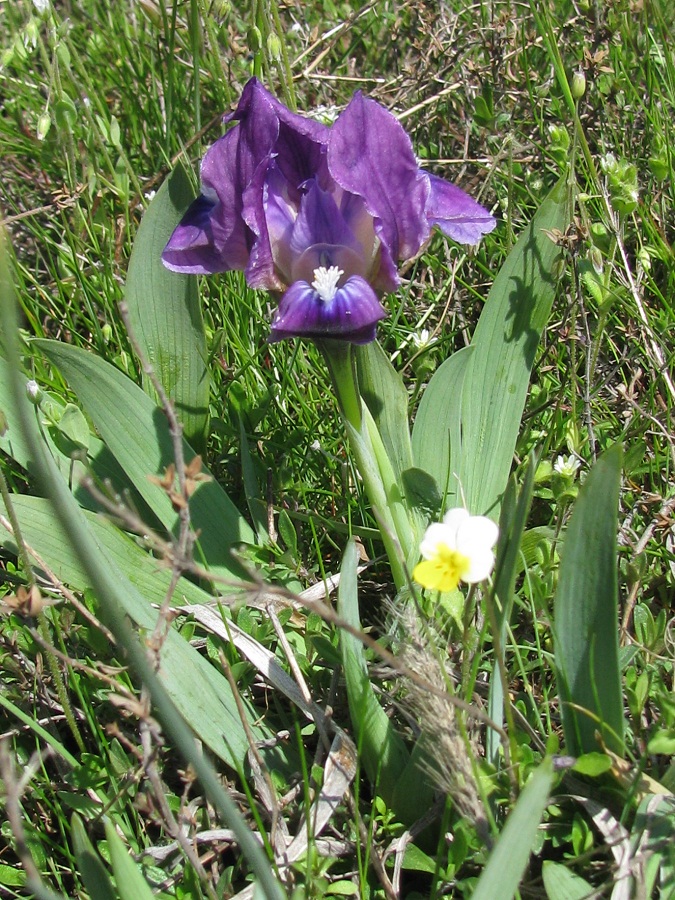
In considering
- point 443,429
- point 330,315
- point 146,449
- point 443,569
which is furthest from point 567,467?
point 146,449

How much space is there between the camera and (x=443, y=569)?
0.95 metres

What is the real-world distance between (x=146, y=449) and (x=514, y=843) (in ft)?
3.38

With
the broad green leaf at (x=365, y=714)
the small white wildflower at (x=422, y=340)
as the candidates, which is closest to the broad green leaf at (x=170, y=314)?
the small white wildflower at (x=422, y=340)

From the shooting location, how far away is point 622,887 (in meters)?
1.05

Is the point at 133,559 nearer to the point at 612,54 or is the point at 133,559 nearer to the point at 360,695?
the point at 360,695

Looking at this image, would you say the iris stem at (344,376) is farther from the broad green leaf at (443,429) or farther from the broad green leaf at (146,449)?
the broad green leaf at (146,449)

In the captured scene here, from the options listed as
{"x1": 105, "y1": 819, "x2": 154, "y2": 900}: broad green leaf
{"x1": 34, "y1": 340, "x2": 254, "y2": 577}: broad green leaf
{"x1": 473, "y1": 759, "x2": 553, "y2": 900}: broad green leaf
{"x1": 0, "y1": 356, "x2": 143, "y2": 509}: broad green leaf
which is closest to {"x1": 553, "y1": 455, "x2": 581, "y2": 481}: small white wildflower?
{"x1": 34, "y1": 340, "x2": 254, "y2": 577}: broad green leaf

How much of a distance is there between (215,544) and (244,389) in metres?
0.40

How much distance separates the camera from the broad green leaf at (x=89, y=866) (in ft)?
3.27

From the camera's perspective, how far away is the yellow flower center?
0.93 meters

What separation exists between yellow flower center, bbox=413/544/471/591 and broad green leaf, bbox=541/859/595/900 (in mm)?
422

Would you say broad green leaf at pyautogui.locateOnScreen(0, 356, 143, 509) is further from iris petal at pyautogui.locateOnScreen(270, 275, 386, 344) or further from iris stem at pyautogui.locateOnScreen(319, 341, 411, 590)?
iris petal at pyautogui.locateOnScreen(270, 275, 386, 344)

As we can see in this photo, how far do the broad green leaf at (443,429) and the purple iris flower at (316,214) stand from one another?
0.26m

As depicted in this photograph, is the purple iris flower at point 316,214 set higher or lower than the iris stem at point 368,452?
higher
